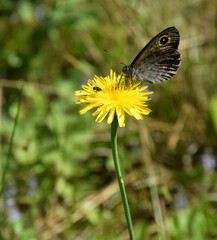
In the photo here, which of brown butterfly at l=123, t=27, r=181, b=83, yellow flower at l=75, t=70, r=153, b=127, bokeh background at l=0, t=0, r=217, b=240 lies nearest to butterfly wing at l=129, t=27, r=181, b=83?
brown butterfly at l=123, t=27, r=181, b=83

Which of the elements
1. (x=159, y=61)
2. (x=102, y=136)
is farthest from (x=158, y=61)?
(x=102, y=136)

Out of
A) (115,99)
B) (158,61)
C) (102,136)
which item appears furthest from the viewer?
(102,136)

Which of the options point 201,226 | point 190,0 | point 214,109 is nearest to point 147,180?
point 201,226

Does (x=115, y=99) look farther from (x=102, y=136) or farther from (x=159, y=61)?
(x=102, y=136)

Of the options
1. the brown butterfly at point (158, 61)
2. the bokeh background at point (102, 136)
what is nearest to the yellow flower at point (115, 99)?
the brown butterfly at point (158, 61)

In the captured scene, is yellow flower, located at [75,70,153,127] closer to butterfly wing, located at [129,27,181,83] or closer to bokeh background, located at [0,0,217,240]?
butterfly wing, located at [129,27,181,83]

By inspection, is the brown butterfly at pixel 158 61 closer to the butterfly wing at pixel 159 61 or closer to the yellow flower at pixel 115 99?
the butterfly wing at pixel 159 61
